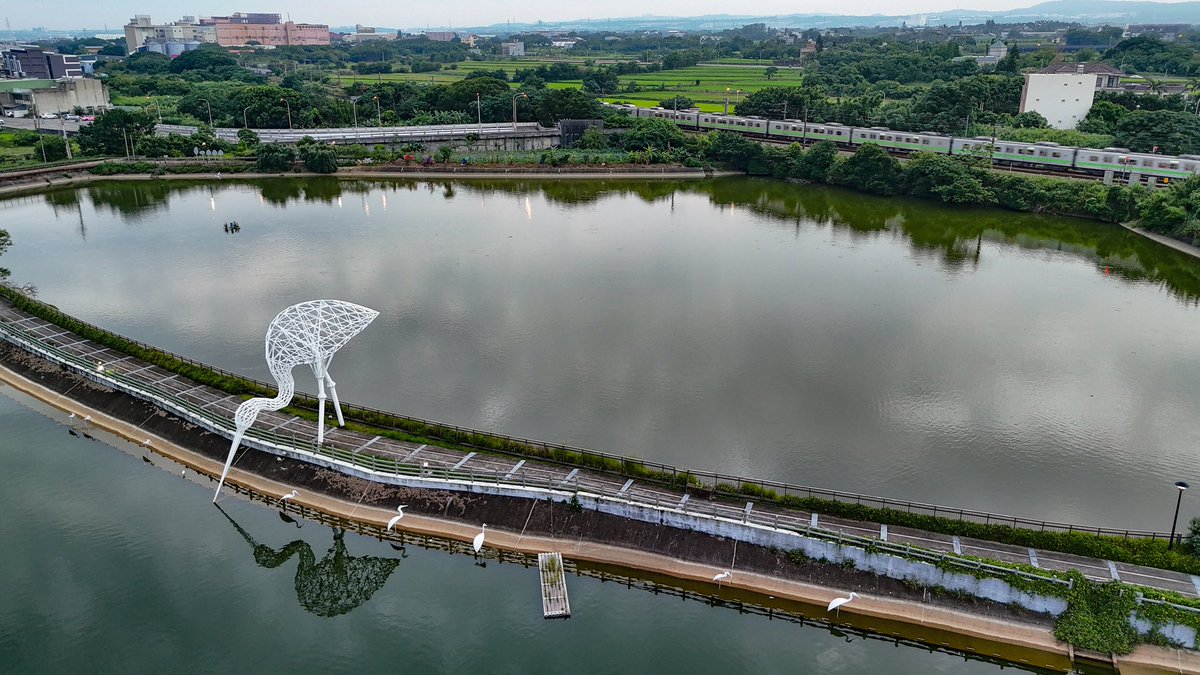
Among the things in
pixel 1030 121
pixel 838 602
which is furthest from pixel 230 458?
pixel 1030 121

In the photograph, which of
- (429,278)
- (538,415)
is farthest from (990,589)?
(429,278)

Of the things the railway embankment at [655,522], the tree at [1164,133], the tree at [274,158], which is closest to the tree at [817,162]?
the tree at [1164,133]

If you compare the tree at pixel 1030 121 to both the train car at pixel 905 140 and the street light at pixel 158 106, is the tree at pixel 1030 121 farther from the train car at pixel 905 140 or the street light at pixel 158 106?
the street light at pixel 158 106

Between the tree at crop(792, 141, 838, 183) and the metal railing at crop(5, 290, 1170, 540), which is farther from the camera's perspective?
the tree at crop(792, 141, 838, 183)

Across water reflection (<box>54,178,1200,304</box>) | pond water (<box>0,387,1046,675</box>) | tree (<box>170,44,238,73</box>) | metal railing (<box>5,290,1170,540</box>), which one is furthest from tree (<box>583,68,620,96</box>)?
pond water (<box>0,387,1046,675</box>)

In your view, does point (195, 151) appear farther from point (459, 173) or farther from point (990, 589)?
point (990, 589)

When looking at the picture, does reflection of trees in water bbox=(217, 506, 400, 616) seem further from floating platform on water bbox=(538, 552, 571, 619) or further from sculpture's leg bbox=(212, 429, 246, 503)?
floating platform on water bbox=(538, 552, 571, 619)

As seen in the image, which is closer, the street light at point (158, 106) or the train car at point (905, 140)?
the train car at point (905, 140)
